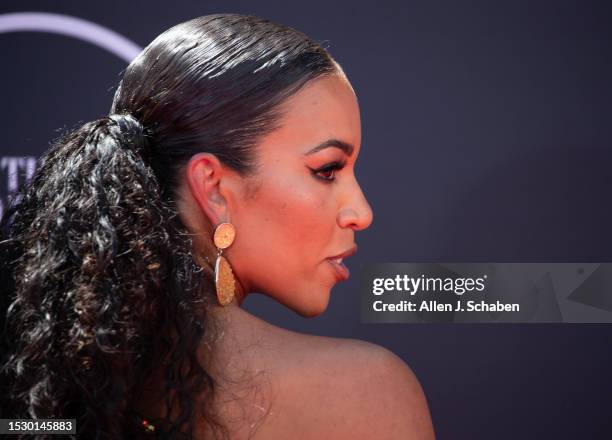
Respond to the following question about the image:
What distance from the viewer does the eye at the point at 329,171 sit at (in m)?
1.42

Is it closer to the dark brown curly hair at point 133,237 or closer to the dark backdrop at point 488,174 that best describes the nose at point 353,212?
the dark brown curly hair at point 133,237

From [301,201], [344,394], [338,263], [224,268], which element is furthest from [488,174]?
[344,394]

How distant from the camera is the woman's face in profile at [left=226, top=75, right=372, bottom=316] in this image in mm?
1392

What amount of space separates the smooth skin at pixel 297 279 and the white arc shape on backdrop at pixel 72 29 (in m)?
1.51

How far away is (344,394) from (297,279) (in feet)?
1.19

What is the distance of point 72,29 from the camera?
278 cm

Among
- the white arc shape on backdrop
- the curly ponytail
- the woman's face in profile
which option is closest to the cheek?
the woman's face in profile

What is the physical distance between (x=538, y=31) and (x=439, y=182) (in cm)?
63

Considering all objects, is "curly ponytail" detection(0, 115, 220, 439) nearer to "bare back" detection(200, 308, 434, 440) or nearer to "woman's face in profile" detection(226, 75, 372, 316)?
"bare back" detection(200, 308, 434, 440)

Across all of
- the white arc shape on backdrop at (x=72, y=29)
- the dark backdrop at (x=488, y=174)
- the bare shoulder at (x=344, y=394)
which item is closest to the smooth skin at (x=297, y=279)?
the bare shoulder at (x=344, y=394)

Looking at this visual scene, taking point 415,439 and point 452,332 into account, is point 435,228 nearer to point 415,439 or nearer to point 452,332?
point 452,332

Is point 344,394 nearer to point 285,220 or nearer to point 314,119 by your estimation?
point 285,220

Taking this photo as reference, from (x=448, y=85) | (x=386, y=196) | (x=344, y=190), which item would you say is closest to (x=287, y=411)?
(x=344, y=190)

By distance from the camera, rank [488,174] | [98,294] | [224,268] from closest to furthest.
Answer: [98,294]
[224,268]
[488,174]
